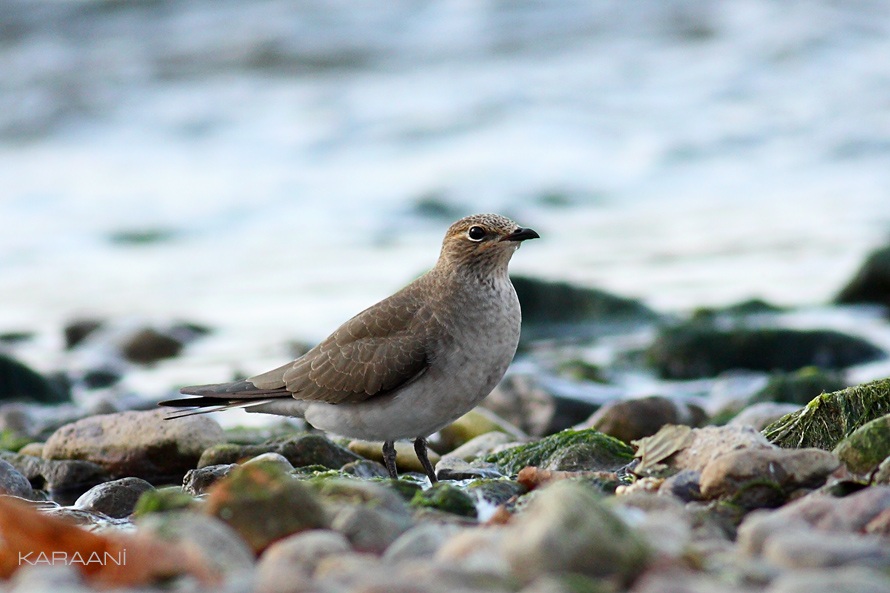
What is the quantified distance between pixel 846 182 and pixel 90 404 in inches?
510

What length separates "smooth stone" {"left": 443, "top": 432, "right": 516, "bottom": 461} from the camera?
8234 mm

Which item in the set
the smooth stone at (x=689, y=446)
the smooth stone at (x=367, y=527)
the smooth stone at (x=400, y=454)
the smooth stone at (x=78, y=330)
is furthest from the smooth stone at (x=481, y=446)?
the smooth stone at (x=78, y=330)

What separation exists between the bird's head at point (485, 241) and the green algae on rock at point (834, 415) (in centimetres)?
190

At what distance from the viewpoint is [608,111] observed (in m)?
23.1

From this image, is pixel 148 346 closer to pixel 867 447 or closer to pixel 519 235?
pixel 519 235

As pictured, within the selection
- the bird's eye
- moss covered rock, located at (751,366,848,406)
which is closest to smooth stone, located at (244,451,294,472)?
the bird's eye

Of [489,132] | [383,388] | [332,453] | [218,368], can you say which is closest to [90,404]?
[218,368]

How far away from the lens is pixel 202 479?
694cm

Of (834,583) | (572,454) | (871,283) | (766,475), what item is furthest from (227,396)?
(871,283)

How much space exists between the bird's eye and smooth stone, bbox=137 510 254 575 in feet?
10.7

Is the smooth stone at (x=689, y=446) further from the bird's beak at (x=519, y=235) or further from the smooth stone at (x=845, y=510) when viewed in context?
the bird's beak at (x=519, y=235)

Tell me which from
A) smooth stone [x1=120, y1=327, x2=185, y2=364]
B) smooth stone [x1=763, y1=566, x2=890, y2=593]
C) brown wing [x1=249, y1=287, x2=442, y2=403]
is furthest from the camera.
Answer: smooth stone [x1=120, y1=327, x2=185, y2=364]

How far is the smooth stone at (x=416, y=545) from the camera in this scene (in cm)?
439

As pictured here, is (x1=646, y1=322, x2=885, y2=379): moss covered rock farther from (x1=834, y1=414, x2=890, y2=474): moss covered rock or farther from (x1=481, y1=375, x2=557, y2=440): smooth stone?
(x1=834, y1=414, x2=890, y2=474): moss covered rock
